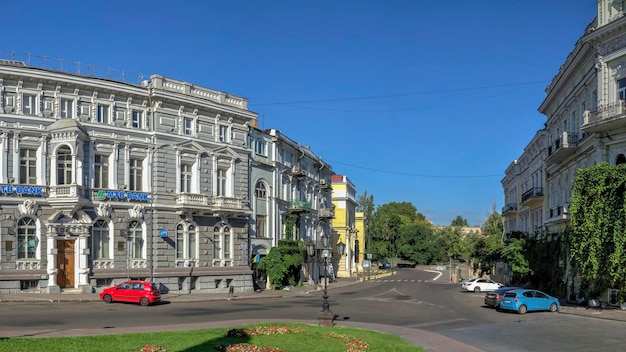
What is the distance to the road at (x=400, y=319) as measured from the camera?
78.0 ft

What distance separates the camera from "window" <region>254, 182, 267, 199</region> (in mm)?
56294

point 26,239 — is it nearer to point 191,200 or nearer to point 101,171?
point 101,171

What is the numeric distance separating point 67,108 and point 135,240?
10467mm

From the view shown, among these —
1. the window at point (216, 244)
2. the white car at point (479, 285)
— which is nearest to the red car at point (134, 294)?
the window at point (216, 244)

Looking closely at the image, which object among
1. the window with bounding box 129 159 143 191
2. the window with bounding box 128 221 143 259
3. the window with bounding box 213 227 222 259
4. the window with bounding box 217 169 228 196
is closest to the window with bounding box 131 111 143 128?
the window with bounding box 129 159 143 191

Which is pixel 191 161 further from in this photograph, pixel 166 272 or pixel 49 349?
pixel 49 349

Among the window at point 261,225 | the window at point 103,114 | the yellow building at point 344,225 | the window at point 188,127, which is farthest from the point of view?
the yellow building at point 344,225

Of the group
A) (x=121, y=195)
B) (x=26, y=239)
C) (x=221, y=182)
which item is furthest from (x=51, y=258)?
(x=221, y=182)

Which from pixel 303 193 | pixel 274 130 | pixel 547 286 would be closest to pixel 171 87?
pixel 274 130

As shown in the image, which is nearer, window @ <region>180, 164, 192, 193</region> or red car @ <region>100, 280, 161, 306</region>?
red car @ <region>100, 280, 161, 306</region>

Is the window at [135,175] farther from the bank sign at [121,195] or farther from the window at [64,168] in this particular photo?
the window at [64,168]

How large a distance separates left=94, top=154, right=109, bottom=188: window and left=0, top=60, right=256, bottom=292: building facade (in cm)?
7

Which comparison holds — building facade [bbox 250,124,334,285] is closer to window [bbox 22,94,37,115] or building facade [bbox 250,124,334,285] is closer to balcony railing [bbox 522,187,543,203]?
window [bbox 22,94,37,115]

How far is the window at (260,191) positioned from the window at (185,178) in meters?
8.12
